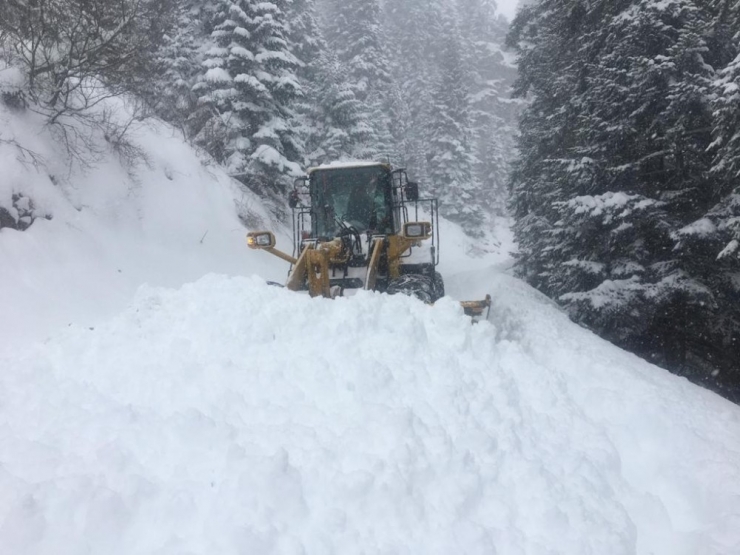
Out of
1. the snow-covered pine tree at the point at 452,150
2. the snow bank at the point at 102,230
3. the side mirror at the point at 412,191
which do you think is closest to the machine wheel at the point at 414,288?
the side mirror at the point at 412,191

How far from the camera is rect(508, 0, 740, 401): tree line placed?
6.88 m

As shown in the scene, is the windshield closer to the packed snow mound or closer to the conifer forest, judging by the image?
the conifer forest

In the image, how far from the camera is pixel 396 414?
10.9ft

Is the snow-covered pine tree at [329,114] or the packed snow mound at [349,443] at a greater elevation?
the snow-covered pine tree at [329,114]

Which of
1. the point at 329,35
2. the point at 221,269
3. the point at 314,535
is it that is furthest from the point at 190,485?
the point at 329,35

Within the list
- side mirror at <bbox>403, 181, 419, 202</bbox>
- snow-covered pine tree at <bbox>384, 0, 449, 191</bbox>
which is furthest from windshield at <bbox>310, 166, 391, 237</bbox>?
snow-covered pine tree at <bbox>384, 0, 449, 191</bbox>

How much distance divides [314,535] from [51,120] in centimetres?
960

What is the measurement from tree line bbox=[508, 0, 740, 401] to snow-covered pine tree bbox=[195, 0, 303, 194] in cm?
869

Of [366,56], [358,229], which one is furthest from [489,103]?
[358,229]

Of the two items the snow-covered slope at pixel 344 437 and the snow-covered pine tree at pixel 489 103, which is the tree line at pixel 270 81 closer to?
the snow-covered pine tree at pixel 489 103

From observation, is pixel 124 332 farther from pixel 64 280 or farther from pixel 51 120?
pixel 51 120

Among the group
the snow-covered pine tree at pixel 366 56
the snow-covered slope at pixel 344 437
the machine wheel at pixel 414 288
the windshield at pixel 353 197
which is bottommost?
the snow-covered slope at pixel 344 437

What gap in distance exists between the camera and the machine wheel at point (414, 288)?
6.10 metres

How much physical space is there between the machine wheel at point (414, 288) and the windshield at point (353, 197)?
185 centimetres
